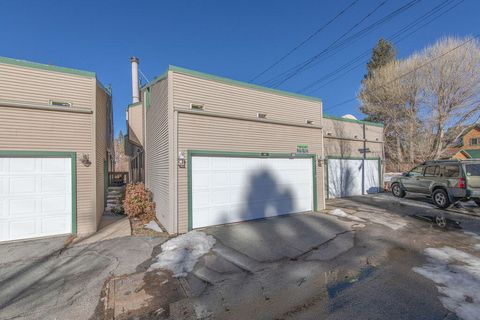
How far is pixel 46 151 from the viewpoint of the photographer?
605 centimetres

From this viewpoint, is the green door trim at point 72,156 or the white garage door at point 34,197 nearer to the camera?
the white garage door at point 34,197

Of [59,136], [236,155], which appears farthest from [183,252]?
[59,136]

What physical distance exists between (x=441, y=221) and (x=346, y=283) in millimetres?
6401

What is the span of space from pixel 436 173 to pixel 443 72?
10245 millimetres

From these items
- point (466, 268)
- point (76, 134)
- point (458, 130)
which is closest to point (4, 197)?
point (76, 134)

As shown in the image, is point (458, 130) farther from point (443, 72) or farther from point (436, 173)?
point (436, 173)

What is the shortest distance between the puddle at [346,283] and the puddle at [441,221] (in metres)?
4.82

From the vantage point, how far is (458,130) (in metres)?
16.6

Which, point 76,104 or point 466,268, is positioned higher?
point 76,104

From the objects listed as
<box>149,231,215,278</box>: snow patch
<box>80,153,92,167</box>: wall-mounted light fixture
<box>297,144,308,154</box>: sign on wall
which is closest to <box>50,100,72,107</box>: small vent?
<box>80,153,92,167</box>: wall-mounted light fixture

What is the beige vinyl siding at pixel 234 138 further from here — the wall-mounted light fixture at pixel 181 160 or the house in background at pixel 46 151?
the house in background at pixel 46 151

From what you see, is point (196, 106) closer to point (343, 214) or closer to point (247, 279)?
point (247, 279)

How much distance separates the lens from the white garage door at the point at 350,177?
12.8 meters

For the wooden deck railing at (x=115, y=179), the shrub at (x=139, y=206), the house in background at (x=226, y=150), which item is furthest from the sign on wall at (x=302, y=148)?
the wooden deck railing at (x=115, y=179)
